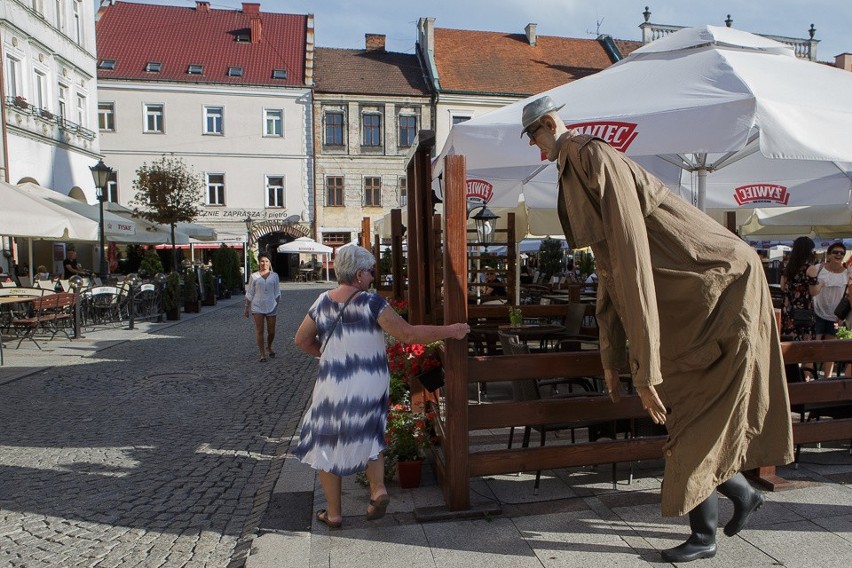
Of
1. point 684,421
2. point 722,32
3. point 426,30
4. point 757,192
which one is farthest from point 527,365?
point 426,30

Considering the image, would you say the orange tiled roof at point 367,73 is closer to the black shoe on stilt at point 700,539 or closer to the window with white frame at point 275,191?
the window with white frame at point 275,191

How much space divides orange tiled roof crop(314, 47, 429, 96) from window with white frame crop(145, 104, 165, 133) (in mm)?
8581

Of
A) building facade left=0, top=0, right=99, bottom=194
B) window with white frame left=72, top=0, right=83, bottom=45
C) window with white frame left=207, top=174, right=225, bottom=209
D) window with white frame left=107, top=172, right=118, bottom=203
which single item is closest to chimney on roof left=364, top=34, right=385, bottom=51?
window with white frame left=207, top=174, right=225, bottom=209

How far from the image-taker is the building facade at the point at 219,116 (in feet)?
120

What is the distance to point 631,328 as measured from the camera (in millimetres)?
2748

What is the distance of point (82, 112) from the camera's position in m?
A: 24.3

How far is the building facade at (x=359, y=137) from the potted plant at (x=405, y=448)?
34.4 meters

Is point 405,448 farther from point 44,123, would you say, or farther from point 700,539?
point 44,123

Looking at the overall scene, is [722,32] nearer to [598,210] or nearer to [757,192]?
[598,210]

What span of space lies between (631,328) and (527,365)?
114 cm

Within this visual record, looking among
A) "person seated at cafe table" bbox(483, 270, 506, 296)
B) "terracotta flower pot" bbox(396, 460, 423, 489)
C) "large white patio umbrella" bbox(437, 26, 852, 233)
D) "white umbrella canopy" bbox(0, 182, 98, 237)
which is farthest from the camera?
"white umbrella canopy" bbox(0, 182, 98, 237)

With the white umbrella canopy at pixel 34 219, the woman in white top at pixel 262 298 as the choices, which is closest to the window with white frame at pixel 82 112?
the white umbrella canopy at pixel 34 219

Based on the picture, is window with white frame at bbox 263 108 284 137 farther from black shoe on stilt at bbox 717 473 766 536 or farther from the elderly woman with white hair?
black shoe on stilt at bbox 717 473 766 536

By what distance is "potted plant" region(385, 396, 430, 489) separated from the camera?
4.34m
